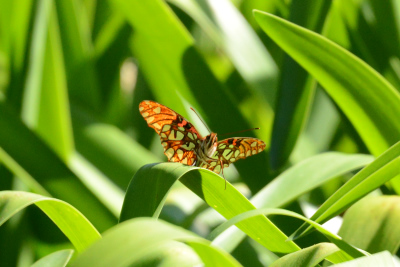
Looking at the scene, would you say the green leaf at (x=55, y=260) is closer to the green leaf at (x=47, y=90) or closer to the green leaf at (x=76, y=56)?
the green leaf at (x=47, y=90)

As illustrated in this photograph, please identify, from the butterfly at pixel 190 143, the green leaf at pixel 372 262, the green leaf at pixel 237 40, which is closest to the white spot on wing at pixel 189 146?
the butterfly at pixel 190 143

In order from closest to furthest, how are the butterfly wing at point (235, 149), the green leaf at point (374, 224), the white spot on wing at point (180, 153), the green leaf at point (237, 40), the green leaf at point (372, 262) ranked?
the green leaf at point (372, 262)
the green leaf at point (374, 224)
the butterfly wing at point (235, 149)
the white spot on wing at point (180, 153)
the green leaf at point (237, 40)

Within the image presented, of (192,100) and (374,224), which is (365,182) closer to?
(374,224)

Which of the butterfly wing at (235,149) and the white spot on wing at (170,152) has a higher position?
the white spot on wing at (170,152)

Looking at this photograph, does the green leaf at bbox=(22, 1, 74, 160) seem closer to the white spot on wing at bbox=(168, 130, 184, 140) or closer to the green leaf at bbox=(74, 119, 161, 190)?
the green leaf at bbox=(74, 119, 161, 190)

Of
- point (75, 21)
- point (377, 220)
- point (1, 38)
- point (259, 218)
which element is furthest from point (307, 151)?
point (1, 38)

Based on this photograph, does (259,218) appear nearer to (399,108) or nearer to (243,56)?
(399,108)
